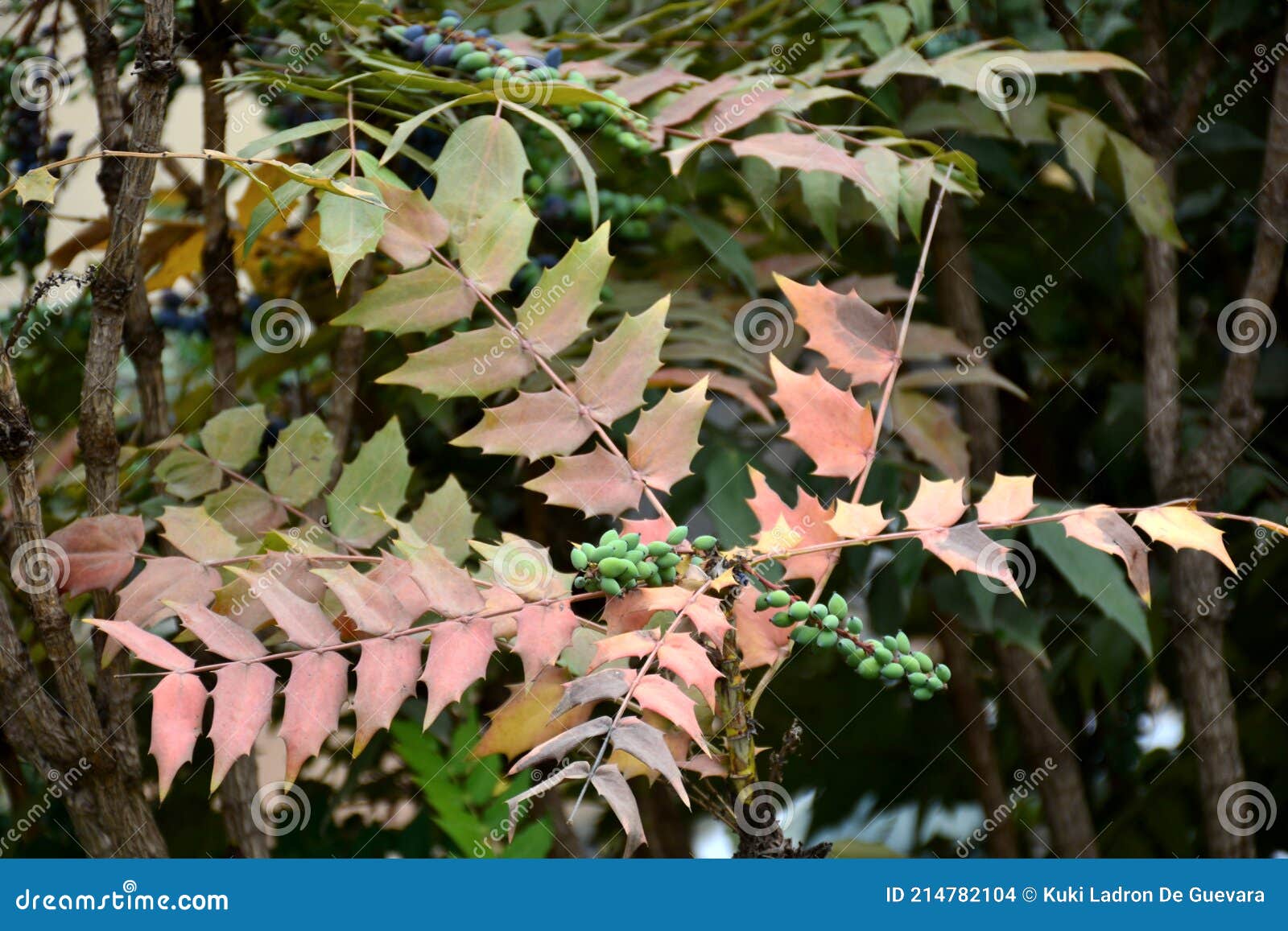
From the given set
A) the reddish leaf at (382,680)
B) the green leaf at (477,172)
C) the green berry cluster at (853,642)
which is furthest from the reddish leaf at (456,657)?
the green leaf at (477,172)

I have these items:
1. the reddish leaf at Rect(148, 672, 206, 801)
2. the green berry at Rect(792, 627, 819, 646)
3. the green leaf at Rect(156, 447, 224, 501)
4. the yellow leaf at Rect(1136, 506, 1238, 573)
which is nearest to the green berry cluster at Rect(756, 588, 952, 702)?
the green berry at Rect(792, 627, 819, 646)

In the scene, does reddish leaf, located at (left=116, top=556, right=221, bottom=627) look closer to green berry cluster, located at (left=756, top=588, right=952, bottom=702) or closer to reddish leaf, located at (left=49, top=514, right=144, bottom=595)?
reddish leaf, located at (left=49, top=514, right=144, bottom=595)

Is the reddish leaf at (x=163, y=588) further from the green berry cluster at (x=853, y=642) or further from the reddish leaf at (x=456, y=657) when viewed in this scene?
the green berry cluster at (x=853, y=642)

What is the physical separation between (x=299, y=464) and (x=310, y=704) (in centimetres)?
23

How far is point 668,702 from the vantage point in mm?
422

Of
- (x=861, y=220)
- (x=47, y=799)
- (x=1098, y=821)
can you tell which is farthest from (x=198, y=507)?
(x=1098, y=821)

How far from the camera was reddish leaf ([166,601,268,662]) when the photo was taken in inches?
18.6

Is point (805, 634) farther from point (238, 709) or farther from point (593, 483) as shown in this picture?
point (238, 709)

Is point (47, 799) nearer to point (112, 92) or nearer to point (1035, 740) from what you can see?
point (112, 92)

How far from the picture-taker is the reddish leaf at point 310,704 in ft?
1.56

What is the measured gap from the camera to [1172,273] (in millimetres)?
913

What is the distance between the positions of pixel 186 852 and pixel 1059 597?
0.71 m

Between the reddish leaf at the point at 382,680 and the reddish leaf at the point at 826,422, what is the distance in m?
0.20

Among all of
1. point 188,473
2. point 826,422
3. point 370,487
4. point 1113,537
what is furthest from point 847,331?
point 188,473
